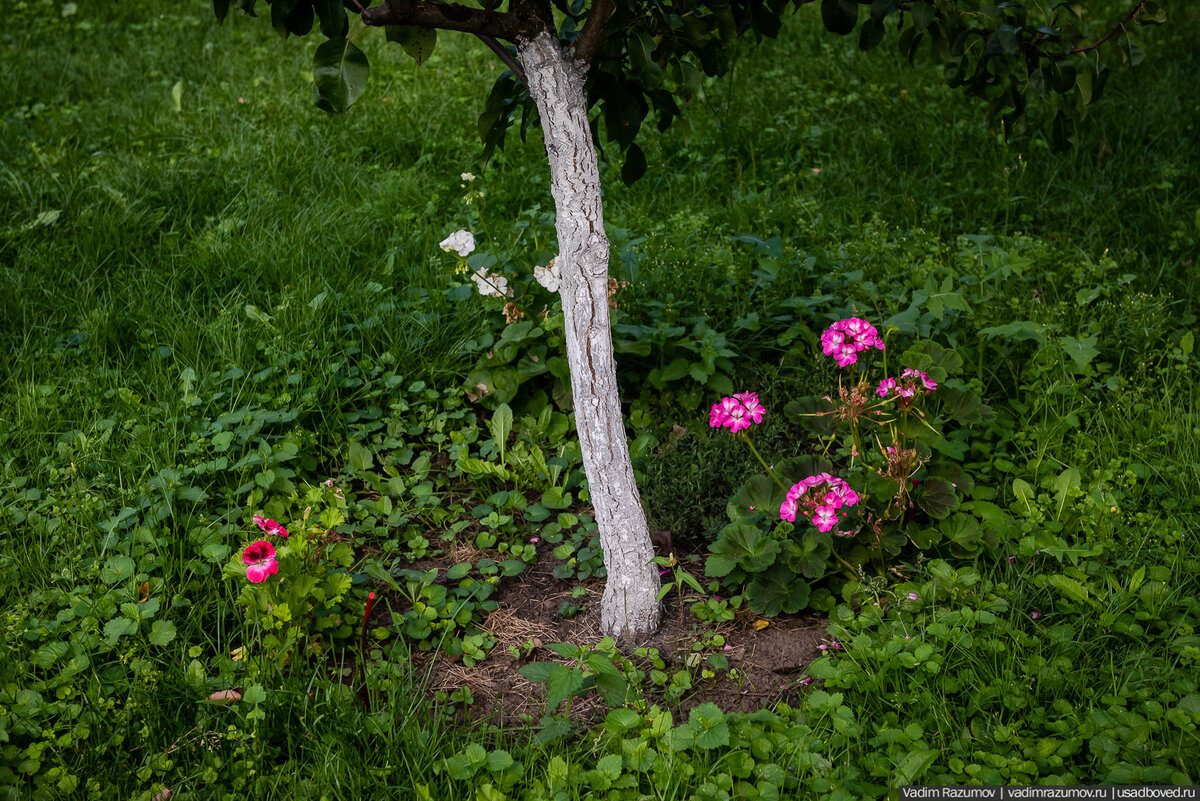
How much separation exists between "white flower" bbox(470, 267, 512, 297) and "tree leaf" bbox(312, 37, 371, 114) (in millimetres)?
1323

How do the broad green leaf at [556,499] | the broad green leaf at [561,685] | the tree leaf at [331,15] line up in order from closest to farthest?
the tree leaf at [331,15] < the broad green leaf at [561,685] < the broad green leaf at [556,499]

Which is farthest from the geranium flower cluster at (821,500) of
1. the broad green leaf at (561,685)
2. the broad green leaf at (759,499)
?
the broad green leaf at (561,685)

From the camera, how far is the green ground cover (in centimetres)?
211

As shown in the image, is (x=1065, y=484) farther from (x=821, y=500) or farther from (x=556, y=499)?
(x=556, y=499)

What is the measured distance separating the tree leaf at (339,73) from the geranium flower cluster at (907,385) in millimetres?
1530

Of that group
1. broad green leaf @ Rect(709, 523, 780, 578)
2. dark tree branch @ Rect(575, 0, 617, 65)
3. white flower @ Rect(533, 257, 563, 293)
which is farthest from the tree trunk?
white flower @ Rect(533, 257, 563, 293)

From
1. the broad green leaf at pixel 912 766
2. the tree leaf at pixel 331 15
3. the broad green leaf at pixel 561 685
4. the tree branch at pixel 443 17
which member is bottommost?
the broad green leaf at pixel 912 766

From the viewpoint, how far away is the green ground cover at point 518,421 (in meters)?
2.11

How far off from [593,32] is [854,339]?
41.3 inches

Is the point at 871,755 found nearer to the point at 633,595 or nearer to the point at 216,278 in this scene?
the point at 633,595

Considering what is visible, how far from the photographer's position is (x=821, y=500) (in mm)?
2398

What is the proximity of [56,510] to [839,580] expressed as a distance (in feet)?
7.34

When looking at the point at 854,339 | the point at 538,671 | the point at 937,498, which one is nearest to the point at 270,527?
the point at 538,671

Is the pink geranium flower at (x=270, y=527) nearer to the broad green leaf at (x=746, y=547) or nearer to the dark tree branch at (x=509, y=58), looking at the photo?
the broad green leaf at (x=746, y=547)
